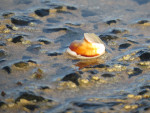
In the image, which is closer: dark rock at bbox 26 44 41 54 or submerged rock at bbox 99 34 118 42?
dark rock at bbox 26 44 41 54

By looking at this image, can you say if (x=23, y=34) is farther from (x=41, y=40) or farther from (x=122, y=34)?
(x=122, y=34)

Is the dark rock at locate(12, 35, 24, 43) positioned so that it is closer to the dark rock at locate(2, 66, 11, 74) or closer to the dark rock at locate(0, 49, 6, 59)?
the dark rock at locate(0, 49, 6, 59)

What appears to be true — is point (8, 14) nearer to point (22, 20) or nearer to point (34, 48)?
point (22, 20)

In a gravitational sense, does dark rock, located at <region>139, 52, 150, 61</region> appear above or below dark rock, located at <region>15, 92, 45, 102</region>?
above

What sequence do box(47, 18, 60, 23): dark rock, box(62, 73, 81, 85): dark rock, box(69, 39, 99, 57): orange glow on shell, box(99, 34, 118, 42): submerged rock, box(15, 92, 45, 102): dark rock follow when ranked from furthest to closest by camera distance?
box(47, 18, 60, 23): dark rock
box(99, 34, 118, 42): submerged rock
box(69, 39, 99, 57): orange glow on shell
box(62, 73, 81, 85): dark rock
box(15, 92, 45, 102): dark rock

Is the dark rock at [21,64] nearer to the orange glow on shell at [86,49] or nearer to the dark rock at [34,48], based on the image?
the dark rock at [34,48]

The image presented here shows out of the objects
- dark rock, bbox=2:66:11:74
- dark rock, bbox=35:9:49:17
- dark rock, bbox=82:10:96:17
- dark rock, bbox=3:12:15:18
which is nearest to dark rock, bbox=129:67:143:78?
dark rock, bbox=2:66:11:74

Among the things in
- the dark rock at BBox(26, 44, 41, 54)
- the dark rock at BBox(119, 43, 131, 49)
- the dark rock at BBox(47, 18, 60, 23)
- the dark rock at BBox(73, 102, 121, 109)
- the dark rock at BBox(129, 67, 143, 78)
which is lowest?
the dark rock at BBox(73, 102, 121, 109)
